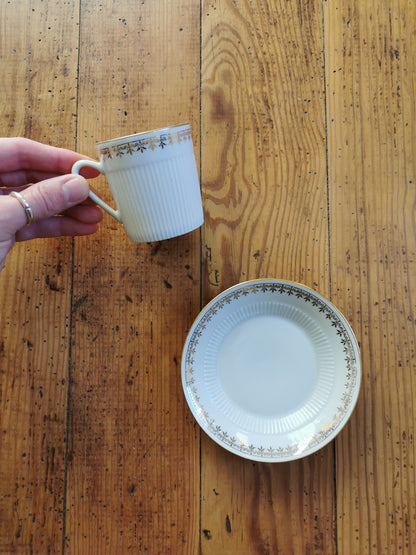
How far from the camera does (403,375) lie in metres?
0.63

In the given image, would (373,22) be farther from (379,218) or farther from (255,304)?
(255,304)

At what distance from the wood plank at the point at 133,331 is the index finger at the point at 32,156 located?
0.15ft

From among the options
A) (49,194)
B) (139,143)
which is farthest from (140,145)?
(49,194)

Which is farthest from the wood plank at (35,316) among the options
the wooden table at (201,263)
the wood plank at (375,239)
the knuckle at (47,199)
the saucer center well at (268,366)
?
the wood plank at (375,239)

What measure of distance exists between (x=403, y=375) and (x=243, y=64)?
53 cm

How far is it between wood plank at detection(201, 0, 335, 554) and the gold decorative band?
154 mm

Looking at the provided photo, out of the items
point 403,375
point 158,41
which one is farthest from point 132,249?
point 403,375

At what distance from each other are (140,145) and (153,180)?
0.04 metres

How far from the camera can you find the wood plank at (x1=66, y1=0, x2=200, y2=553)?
0.62m

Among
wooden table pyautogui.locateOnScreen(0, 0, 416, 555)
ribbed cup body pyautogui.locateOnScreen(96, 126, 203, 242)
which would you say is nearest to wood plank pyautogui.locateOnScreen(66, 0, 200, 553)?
wooden table pyautogui.locateOnScreen(0, 0, 416, 555)

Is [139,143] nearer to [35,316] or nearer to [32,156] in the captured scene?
[32,156]

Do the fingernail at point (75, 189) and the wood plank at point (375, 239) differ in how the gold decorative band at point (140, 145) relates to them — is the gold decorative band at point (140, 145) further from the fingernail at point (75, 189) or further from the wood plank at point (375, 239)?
the wood plank at point (375, 239)

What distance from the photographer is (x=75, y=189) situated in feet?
1.72

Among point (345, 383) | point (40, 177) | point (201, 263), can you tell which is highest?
point (40, 177)
